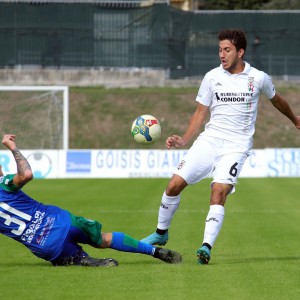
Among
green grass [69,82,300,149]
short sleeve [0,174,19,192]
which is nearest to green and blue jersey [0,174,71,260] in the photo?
short sleeve [0,174,19,192]

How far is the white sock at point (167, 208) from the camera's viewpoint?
36.2 feet

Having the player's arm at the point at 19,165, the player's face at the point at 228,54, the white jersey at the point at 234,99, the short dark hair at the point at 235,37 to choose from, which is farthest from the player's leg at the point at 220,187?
the player's arm at the point at 19,165

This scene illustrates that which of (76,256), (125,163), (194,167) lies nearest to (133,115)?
(125,163)

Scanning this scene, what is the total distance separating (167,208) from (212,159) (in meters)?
0.78

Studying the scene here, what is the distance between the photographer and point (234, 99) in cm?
1076

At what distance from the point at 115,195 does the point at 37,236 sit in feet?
45.6

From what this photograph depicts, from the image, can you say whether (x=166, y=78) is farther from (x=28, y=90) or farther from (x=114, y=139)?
(x=28, y=90)

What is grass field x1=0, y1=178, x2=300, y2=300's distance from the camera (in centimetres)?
853

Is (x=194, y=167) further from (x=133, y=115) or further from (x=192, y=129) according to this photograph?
(x=133, y=115)

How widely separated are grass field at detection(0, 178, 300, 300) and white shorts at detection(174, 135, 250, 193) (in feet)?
3.06

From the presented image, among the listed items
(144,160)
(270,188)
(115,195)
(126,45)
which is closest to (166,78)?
(126,45)

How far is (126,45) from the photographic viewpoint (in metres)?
42.0

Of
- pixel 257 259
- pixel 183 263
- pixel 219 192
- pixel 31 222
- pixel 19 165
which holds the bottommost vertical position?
pixel 257 259

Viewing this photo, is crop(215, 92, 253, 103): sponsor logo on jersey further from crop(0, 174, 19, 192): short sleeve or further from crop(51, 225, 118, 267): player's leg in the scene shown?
crop(0, 174, 19, 192): short sleeve
